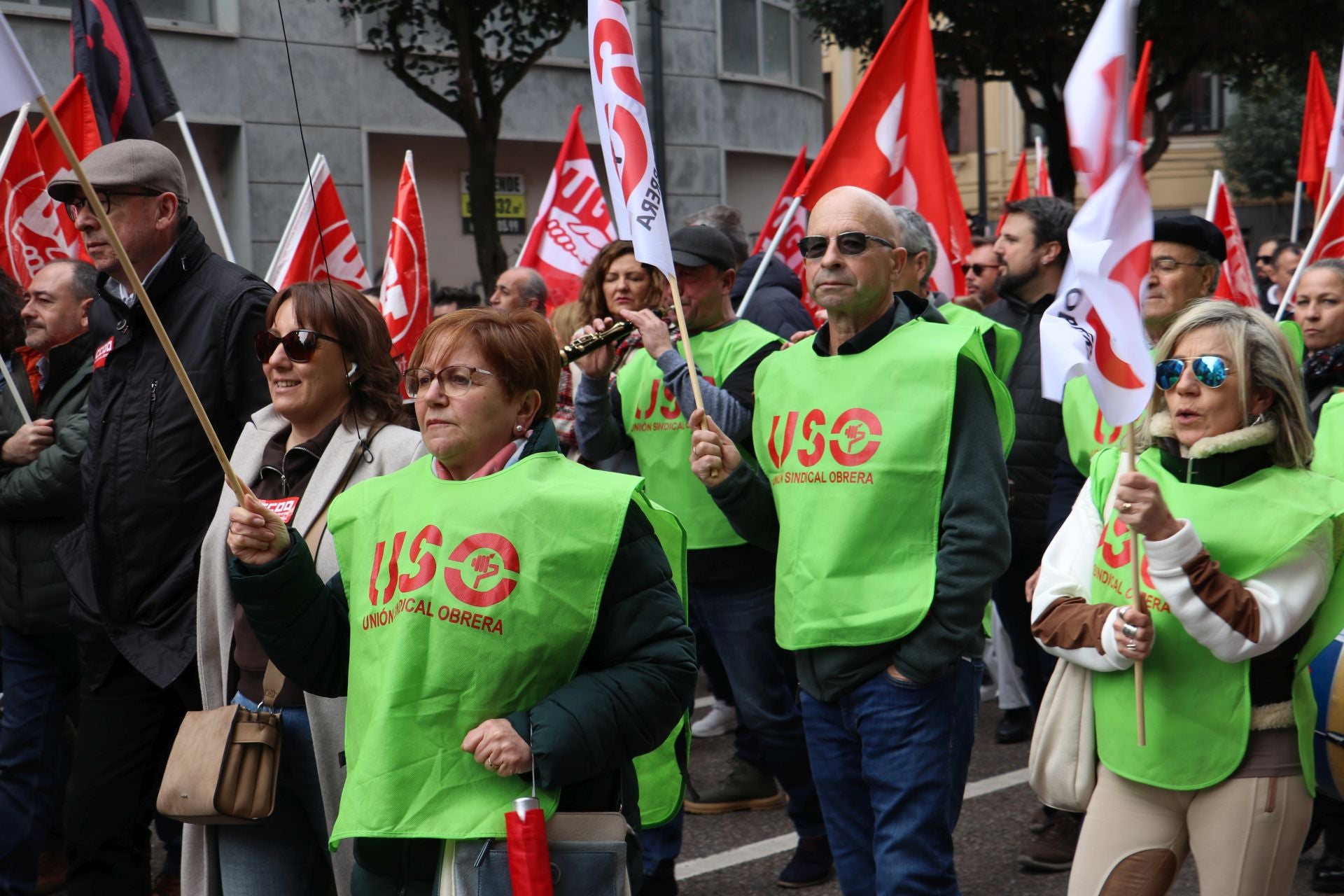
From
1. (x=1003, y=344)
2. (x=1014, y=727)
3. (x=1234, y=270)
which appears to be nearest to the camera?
(x=1003, y=344)

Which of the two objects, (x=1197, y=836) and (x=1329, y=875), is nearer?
(x=1197, y=836)

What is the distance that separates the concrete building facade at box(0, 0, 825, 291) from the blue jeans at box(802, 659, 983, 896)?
8.88m

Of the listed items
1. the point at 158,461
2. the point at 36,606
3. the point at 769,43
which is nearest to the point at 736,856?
the point at 36,606

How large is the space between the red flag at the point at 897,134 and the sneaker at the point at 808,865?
93.7 inches

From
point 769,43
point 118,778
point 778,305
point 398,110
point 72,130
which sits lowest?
point 118,778

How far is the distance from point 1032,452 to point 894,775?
96.7 inches

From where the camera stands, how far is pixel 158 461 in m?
3.74

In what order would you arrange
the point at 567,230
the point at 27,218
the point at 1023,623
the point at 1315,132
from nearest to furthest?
the point at 1023,623 → the point at 27,218 → the point at 1315,132 → the point at 567,230

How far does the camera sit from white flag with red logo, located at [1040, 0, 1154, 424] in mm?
2914

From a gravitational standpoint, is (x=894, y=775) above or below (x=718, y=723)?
above

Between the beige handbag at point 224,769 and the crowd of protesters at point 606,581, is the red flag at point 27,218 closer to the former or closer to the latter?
the crowd of protesters at point 606,581

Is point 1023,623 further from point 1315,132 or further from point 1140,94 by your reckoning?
point 1315,132

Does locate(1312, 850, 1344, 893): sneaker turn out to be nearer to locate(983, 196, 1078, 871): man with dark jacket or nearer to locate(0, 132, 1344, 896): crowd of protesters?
locate(0, 132, 1344, 896): crowd of protesters

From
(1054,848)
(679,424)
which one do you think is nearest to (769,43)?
(679,424)
